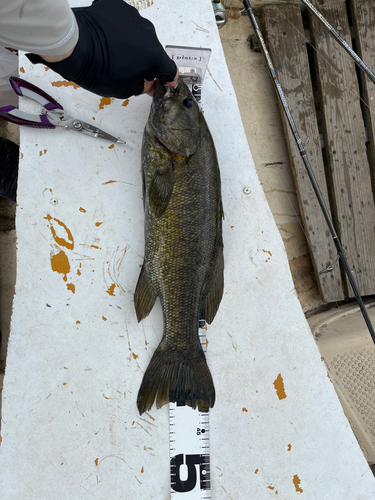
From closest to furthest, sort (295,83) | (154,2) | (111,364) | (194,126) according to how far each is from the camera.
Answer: (194,126) < (111,364) < (154,2) < (295,83)

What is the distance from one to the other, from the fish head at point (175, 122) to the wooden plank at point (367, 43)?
1465mm

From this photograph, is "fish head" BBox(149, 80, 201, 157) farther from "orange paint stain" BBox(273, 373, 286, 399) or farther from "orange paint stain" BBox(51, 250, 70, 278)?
"orange paint stain" BBox(273, 373, 286, 399)

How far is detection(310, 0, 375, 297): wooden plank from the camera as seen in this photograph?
228cm

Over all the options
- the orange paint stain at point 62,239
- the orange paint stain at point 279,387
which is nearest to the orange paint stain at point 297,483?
the orange paint stain at point 279,387

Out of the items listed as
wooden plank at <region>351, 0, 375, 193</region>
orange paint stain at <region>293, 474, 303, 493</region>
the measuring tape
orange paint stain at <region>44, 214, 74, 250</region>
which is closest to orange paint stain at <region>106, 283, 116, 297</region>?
orange paint stain at <region>44, 214, 74, 250</region>

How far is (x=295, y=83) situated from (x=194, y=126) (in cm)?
114

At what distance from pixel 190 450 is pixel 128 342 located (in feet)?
1.99

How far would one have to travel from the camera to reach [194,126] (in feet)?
5.11

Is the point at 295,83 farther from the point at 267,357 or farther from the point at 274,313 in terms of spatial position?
the point at 267,357

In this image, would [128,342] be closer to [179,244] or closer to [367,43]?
[179,244]

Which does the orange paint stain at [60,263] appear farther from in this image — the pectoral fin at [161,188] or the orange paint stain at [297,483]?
the orange paint stain at [297,483]

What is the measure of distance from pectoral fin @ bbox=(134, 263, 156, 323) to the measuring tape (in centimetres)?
48

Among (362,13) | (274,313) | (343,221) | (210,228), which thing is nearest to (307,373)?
(274,313)

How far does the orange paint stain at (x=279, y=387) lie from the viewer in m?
1.74
